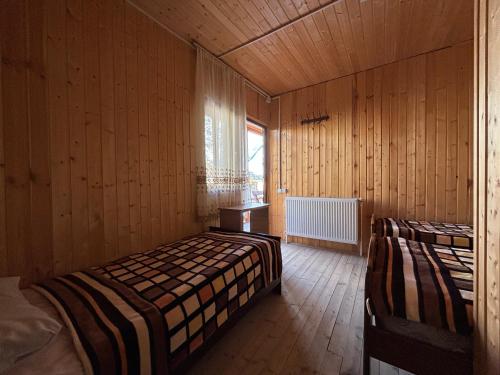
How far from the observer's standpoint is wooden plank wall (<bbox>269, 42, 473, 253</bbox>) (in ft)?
8.22

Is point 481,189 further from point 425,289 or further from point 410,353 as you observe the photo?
point 410,353

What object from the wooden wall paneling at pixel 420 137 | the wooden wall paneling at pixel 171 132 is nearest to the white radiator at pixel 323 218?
the wooden wall paneling at pixel 420 137

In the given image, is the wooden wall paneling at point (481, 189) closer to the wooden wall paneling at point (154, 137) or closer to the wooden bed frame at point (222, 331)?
the wooden bed frame at point (222, 331)

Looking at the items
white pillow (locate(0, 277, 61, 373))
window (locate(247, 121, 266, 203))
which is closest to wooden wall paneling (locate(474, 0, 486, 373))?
white pillow (locate(0, 277, 61, 373))

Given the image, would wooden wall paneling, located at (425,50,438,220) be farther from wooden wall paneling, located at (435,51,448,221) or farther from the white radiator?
the white radiator

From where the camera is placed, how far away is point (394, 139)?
285 centimetres

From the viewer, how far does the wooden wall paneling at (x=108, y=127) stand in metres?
1.62

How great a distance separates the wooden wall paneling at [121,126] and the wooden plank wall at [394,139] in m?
2.59

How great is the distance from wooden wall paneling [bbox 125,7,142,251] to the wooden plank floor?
1144 mm

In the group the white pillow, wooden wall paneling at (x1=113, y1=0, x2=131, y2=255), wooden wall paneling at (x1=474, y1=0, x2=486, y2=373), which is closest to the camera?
the white pillow

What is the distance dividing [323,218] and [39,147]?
10.4ft

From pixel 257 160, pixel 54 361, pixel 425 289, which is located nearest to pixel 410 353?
pixel 425 289

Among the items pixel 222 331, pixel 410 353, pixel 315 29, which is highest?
pixel 315 29

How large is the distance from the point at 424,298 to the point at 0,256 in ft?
7.41
